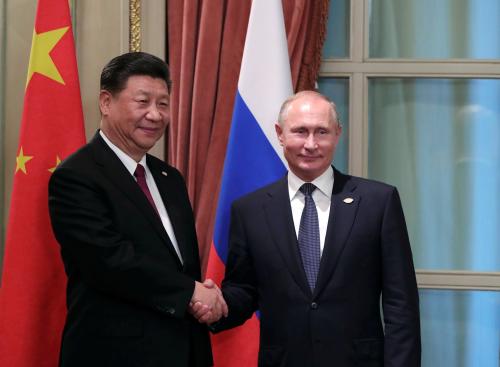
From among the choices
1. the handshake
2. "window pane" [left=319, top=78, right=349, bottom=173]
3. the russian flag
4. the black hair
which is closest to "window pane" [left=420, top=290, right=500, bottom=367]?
"window pane" [left=319, top=78, right=349, bottom=173]

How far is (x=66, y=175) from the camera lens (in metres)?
2.30

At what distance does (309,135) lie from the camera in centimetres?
236

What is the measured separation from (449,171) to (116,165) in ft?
5.99

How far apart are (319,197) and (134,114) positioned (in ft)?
2.12

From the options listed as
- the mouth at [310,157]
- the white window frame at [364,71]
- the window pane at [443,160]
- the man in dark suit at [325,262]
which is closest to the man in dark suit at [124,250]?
the man in dark suit at [325,262]

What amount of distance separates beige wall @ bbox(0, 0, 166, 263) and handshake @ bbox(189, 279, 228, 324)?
1.03 meters

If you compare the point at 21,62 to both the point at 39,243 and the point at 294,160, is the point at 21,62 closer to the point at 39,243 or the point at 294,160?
the point at 39,243

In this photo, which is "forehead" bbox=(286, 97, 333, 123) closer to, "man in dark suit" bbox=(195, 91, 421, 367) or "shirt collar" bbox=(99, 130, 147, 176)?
"man in dark suit" bbox=(195, 91, 421, 367)

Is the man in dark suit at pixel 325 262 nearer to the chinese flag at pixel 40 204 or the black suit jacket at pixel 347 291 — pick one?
the black suit jacket at pixel 347 291

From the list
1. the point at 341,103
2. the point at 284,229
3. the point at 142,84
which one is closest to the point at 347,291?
the point at 284,229

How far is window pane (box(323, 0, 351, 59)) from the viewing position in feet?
11.6

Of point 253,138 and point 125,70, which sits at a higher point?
point 125,70

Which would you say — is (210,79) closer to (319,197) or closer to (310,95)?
(310,95)

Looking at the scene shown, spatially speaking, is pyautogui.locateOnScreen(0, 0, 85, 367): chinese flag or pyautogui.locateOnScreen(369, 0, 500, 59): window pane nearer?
pyautogui.locateOnScreen(0, 0, 85, 367): chinese flag
